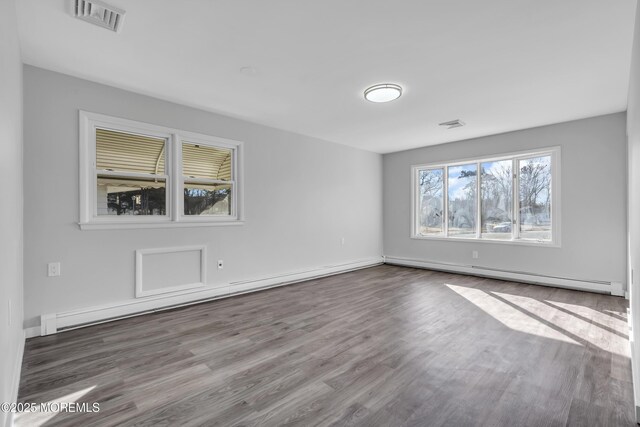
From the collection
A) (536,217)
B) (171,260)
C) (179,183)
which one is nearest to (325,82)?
(179,183)

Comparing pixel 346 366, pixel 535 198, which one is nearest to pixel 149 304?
pixel 346 366

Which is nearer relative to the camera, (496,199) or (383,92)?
(383,92)

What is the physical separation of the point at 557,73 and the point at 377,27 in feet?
6.67

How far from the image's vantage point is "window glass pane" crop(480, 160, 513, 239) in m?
5.28

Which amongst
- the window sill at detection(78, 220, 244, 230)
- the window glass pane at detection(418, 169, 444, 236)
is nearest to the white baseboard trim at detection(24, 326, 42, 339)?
the window sill at detection(78, 220, 244, 230)

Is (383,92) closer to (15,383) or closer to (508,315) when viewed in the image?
(508,315)

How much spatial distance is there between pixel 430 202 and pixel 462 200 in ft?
2.15

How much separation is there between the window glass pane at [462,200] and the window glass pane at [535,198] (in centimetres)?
79

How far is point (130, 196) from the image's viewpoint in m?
3.52

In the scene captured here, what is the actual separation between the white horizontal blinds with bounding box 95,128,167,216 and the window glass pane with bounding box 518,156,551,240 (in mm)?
5417

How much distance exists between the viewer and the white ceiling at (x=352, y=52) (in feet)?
6.97

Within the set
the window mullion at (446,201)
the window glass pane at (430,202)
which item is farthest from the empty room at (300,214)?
the window glass pane at (430,202)

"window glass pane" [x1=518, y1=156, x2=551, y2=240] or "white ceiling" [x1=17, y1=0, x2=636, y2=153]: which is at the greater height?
"white ceiling" [x1=17, y1=0, x2=636, y2=153]

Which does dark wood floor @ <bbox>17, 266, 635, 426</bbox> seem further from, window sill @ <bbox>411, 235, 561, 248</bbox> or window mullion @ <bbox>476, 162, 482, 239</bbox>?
window mullion @ <bbox>476, 162, 482, 239</bbox>
